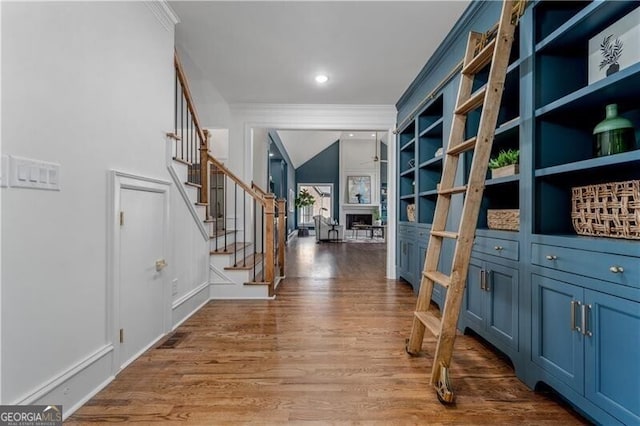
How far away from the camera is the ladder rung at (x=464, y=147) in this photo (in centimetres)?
187

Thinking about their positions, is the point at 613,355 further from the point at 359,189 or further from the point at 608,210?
the point at 359,189

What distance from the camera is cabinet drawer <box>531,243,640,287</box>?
1254mm

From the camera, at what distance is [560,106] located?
1.62 meters

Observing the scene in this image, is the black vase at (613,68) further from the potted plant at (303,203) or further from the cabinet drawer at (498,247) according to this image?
the potted plant at (303,203)

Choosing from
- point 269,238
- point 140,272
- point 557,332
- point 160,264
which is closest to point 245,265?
point 269,238

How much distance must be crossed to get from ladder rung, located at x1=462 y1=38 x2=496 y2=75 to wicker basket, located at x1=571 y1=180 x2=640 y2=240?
3.05 ft

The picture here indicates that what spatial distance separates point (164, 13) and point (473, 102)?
7.71 feet

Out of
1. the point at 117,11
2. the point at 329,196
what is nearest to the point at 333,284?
the point at 117,11

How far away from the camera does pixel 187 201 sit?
2932 millimetres

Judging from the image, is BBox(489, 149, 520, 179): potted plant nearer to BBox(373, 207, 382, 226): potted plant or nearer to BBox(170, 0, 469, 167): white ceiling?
BBox(170, 0, 469, 167): white ceiling

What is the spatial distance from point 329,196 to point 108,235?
12783 millimetres

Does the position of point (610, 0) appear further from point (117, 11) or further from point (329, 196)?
point (329, 196)

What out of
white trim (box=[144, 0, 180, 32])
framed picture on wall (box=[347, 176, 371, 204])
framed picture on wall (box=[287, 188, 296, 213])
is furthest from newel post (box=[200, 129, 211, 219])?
framed picture on wall (box=[347, 176, 371, 204])

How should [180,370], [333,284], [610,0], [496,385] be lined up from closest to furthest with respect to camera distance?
[610,0] → [496,385] → [180,370] → [333,284]
